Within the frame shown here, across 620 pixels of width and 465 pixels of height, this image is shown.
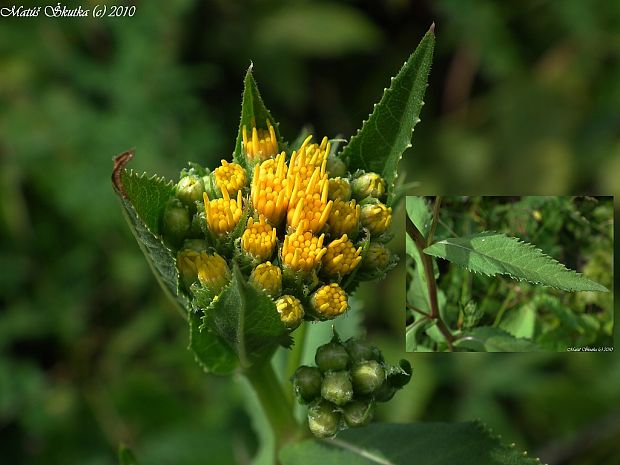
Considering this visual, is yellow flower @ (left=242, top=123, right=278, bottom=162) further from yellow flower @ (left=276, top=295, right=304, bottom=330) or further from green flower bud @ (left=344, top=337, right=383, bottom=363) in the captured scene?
green flower bud @ (left=344, top=337, right=383, bottom=363)

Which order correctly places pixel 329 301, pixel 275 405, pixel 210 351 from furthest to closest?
pixel 275 405 → pixel 210 351 → pixel 329 301

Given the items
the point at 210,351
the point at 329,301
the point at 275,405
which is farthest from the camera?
the point at 275,405

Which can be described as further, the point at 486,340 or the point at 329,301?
the point at 486,340

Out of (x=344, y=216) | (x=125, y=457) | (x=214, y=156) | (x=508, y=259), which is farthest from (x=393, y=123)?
(x=214, y=156)

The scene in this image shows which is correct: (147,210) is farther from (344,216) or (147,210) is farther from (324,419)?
(324,419)

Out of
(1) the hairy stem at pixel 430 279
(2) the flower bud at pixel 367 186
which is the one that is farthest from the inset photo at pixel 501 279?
(2) the flower bud at pixel 367 186

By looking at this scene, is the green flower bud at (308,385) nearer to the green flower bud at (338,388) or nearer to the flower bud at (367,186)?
the green flower bud at (338,388)

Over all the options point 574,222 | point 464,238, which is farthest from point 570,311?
point 464,238
